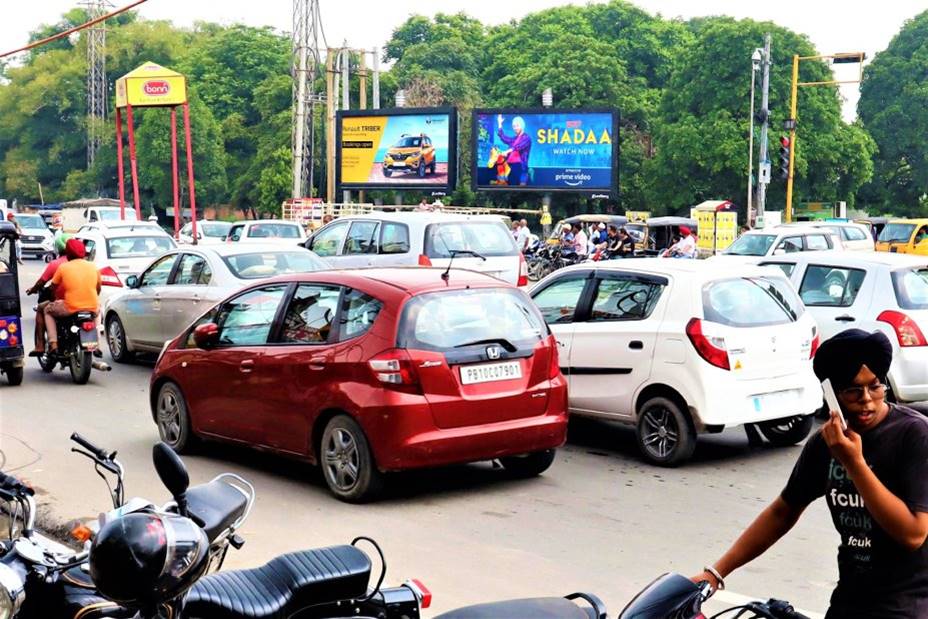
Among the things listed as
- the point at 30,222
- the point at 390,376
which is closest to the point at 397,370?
the point at 390,376

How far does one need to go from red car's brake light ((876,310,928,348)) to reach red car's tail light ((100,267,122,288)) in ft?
37.4

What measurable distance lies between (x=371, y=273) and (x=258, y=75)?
75146 mm

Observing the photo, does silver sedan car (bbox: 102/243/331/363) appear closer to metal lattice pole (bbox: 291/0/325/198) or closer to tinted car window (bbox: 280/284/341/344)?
tinted car window (bbox: 280/284/341/344)

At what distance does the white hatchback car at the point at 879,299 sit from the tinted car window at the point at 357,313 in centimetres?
491

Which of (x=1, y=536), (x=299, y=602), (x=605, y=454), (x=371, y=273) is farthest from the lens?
(x=605, y=454)

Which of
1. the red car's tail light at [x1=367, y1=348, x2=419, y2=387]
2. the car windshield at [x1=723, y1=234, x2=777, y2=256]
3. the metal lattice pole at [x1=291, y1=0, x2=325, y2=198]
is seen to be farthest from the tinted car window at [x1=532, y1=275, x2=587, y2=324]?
the metal lattice pole at [x1=291, y1=0, x2=325, y2=198]

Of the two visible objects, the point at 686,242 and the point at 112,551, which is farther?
the point at 686,242

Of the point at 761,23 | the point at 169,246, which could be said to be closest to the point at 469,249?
the point at 169,246

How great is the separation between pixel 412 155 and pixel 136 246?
2776 centimetres

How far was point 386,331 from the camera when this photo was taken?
7.70m

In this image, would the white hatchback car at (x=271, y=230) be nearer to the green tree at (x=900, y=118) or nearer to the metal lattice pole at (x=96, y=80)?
the green tree at (x=900, y=118)

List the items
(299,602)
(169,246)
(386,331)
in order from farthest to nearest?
1. (169,246)
2. (386,331)
3. (299,602)

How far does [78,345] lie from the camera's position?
13.2 m

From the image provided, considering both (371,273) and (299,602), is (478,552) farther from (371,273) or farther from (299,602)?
(299,602)
